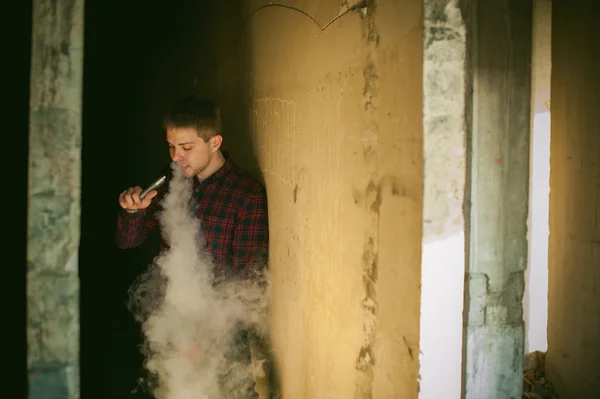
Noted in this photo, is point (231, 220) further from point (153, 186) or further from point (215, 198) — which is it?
point (153, 186)

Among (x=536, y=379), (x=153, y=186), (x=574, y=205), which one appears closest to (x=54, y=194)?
(x=153, y=186)

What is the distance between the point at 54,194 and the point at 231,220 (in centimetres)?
146

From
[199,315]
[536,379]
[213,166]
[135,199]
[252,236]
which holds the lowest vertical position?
[536,379]

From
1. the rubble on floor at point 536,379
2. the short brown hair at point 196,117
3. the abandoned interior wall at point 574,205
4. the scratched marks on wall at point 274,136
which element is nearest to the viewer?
the scratched marks on wall at point 274,136

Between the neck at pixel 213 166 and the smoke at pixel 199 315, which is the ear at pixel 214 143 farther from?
the smoke at pixel 199 315

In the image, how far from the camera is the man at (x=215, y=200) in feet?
11.5

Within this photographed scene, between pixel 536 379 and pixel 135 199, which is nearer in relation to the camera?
pixel 135 199

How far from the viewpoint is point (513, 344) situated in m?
2.78

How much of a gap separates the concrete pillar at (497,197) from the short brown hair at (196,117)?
1.83 m

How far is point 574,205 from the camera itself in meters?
4.07

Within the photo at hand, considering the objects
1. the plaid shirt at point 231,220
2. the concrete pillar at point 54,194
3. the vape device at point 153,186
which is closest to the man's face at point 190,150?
the plaid shirt at point 231,220

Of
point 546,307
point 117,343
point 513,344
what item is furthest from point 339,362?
point 117,343

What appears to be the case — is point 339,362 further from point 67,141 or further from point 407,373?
point 67,141

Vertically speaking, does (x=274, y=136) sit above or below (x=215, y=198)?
above
